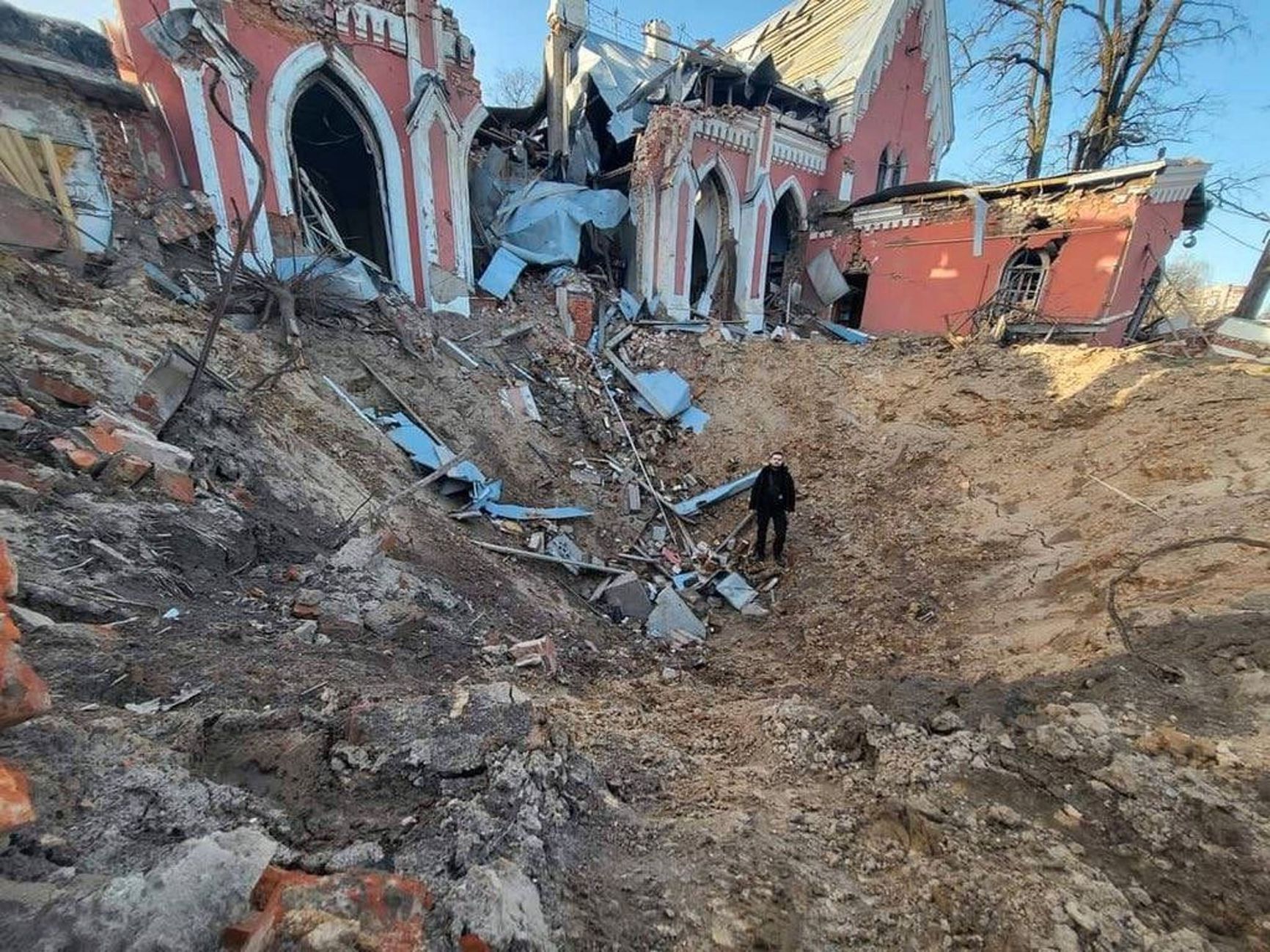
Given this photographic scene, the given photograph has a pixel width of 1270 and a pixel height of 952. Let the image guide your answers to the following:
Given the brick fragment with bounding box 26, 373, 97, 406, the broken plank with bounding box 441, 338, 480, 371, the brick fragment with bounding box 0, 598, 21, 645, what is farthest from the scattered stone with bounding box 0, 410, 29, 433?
the broken plank with bounding box 441, 338, 480, 371

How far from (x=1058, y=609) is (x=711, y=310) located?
1063cm

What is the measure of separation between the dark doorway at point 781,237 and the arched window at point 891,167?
359 cm

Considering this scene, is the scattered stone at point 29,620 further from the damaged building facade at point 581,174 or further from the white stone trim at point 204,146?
the white stone trim at point 204,146

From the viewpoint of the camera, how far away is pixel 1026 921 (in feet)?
5.25

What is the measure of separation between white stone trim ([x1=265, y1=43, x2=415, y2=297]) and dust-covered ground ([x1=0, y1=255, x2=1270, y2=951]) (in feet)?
11.2

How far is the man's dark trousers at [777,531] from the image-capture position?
636cm

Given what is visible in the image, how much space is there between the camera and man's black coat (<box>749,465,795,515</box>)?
625cm

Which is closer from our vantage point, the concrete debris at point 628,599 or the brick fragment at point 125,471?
the brick fragment at point 125,471

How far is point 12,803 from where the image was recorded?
1.16 metres

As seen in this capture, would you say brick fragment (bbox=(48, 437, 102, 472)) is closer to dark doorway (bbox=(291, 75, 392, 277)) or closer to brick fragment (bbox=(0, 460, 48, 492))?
brick fragment (bbox=(0, 460, 48, 492))

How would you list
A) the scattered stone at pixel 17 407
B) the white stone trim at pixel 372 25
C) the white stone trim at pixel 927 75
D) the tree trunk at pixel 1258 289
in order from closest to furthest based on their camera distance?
the scattered stone at pixel 17 407
the white stone trim at pixel 372 25
the tree trunk at pixel 1258 289
the white stone trim at pixel 927 75

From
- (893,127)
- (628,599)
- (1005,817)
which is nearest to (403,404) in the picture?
Result: (628,599)

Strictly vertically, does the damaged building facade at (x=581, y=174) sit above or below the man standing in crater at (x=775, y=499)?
above

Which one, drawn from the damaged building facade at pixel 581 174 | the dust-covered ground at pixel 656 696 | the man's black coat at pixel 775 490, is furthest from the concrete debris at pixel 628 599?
the damaged building facade at pixel 581 174
